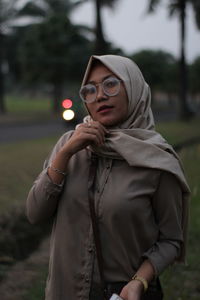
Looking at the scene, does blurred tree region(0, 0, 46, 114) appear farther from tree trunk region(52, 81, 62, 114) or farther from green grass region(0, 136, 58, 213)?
green grass region(0, 136, 58, 213)

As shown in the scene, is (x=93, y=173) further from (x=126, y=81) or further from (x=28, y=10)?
(x=28, y=10)

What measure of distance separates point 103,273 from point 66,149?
47 centimetres

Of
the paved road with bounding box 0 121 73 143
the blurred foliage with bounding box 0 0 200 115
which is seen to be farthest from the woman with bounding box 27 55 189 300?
the blurred foliage with bounding box 0 0 200 115

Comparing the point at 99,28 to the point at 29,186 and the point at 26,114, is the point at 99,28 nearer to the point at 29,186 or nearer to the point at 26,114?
the point at 29,186

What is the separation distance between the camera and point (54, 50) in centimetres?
3238

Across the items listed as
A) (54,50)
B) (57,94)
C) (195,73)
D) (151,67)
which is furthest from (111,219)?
(195,73)

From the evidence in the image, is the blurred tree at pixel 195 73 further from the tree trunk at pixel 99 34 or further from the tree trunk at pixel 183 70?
the tree trunk at pixel 99 34

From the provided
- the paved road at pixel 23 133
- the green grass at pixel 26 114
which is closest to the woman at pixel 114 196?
the paved road at pixel 23 133

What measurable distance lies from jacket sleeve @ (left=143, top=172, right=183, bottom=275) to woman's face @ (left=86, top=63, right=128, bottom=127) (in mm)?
273

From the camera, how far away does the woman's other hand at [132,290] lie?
5.85ft

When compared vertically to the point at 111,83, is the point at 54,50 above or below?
below

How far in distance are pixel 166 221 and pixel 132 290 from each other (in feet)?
0.94

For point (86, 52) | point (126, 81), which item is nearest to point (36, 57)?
point (86, 52)

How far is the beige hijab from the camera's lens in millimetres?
1835
